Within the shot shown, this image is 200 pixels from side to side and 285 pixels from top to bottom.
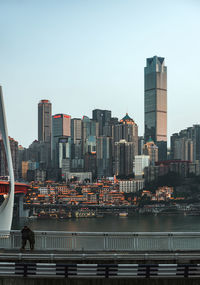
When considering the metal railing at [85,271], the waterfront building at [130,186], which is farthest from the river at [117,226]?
the waterfront building at [130,186]

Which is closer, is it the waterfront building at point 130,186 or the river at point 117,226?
the river at point 117,226

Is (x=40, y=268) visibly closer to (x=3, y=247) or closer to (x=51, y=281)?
(x=51, y=281)

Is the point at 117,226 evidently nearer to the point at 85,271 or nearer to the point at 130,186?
the point at 85,271

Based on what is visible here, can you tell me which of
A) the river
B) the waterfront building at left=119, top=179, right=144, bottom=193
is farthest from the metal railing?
the waterfront building at left=119, top=179, right=144, bottom=193

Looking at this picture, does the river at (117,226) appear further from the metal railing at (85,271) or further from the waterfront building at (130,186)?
the waterfront building at (130,186)

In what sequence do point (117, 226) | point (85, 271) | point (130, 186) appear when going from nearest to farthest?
1. point (85, 271)
2. point (117, 226)
3. point (130, 186)

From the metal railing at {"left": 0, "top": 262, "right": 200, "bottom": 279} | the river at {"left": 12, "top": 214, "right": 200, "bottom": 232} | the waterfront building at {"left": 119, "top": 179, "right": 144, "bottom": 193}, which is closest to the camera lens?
the metal railing at {"left": 0, "top": 262, "right": 200, "bottom": 279}

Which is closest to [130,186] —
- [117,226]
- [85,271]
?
[117,226]

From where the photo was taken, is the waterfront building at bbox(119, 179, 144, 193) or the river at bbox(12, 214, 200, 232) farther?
the waterfront building at bbox(119, 179, 144, 193)

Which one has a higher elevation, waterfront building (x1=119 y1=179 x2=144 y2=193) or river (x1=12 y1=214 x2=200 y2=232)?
waterfront building (x1=119 y1=179 x2=144 y2=193)

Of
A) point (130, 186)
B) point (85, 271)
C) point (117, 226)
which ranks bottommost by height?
point (117, 226)

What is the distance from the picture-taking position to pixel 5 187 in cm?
4747

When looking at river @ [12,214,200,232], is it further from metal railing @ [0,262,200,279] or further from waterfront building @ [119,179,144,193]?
waterfront building @ [119,179,144,193]

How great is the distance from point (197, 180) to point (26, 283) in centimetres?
18755
